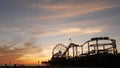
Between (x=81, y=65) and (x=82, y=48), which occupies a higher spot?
(x=82, y=48)

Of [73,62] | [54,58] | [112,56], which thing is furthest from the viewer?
[54,58]

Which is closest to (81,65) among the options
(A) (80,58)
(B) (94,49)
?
(A) (80,58)

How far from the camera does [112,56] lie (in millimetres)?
38281

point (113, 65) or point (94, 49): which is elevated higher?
point (94, 49)

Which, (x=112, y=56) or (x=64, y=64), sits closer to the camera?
(x=112, y=56)

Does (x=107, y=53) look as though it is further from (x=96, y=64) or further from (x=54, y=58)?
(x=54, y=58)

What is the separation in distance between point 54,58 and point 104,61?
22526 millimetres

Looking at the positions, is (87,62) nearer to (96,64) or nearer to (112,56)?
(96,64)

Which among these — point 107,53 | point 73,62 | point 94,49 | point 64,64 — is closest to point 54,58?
point 64,64

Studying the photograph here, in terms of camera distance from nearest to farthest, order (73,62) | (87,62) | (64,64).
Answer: (87,62) → (73,62) → (64,64)

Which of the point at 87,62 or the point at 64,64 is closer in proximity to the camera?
the point at 87,62

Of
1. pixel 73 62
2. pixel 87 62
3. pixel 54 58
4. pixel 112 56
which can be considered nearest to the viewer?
pixel 112 56

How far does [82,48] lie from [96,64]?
7.98 metres

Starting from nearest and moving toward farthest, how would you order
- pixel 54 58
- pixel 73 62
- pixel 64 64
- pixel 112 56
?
pixel 112 56, pixel 73 62, pixel 64 64, pixel 54 58
